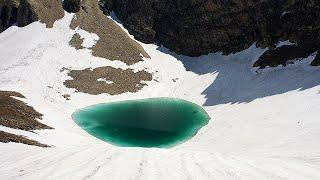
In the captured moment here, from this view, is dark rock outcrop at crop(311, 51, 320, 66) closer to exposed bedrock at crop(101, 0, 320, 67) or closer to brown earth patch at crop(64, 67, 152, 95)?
exposed bedrock at crop(101, 0, 320, 67)

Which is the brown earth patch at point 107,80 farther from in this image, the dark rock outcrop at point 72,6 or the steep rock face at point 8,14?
the steep rock face at point 8,14

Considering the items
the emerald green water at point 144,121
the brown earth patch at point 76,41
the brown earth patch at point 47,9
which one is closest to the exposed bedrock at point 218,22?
the brown earth patch at point 47,9

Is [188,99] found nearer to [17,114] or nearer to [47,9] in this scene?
[17,114]

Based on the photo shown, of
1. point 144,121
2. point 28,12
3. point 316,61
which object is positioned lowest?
point 144,121

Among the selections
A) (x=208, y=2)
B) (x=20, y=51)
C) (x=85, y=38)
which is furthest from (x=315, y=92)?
(x=20, y=51)

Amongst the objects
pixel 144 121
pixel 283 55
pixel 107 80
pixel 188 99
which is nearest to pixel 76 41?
pixel 107 80

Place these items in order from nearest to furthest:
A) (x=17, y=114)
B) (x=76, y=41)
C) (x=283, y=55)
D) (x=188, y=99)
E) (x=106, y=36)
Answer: (x=17, y=114)
(x=283, y=55)
(x=188, y=99)
(x=76, y=41)
(x=106, y=36)
